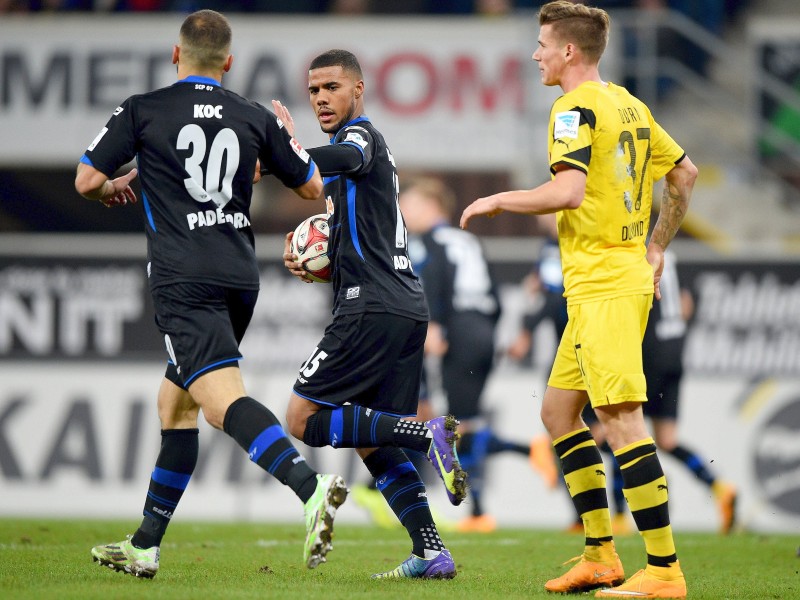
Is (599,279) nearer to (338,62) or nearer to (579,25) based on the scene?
(579,25)

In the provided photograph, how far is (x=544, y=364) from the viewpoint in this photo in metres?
11.7

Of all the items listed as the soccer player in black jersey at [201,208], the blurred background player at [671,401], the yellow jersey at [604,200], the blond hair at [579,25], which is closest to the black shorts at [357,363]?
the soccer player in black jersey at [201,208]

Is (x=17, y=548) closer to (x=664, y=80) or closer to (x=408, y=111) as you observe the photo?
(x=408, y=111)

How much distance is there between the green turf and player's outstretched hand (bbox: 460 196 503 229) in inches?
59.7

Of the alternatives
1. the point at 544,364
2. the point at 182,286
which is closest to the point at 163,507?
the point at 182,286

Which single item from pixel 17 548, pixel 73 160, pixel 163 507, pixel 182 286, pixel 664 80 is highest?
pixel 664 80

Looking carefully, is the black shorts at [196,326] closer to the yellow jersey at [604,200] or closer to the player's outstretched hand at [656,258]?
the yellow jersey at [604,200]

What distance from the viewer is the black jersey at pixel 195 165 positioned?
5.04 meters

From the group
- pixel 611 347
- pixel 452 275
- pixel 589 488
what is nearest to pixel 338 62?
pixel 611 347

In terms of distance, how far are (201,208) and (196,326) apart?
504 mm

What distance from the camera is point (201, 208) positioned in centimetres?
509

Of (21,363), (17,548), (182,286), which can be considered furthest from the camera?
(21,363)

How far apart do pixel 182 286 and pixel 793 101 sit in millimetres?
10985

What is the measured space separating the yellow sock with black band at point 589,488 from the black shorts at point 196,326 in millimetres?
1554
